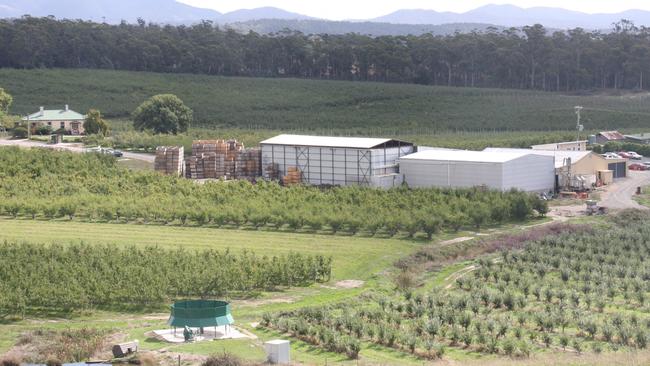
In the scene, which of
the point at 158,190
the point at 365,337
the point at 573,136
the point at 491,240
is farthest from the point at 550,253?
the point at 573,136

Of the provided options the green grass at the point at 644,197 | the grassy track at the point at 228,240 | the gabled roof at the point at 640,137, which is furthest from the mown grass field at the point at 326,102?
the grassy track at the point at 228,240

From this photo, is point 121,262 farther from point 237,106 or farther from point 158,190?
point 237,106

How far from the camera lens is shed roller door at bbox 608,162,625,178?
65188mm

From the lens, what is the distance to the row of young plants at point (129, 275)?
34.7 m

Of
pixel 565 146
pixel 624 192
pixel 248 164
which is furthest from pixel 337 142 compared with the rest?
pixel 565 146

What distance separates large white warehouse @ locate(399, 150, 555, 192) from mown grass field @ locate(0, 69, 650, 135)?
31.6 metres

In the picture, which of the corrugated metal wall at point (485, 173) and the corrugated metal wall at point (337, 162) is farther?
the corrugated metal wall at point (337, 162)

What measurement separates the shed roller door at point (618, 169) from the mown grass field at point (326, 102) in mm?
28749

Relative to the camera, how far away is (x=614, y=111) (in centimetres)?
10275

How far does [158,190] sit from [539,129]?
47.6 meters

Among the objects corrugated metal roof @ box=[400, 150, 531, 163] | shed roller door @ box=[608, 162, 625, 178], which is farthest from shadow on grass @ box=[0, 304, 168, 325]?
shed roller door @ box=[608, 162, 625, 178]

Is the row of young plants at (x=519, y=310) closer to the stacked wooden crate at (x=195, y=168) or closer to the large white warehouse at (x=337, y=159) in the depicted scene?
the large white warehouse at (x=337, y=159)

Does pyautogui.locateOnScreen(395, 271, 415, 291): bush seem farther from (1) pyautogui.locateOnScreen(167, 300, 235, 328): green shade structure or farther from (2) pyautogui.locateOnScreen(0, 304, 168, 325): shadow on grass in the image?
(1) pyautogui.locateOnScreen(167, 300, 235, 328): green shade structure

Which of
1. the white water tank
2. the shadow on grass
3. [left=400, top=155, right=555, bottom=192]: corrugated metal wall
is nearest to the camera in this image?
the white water tank
